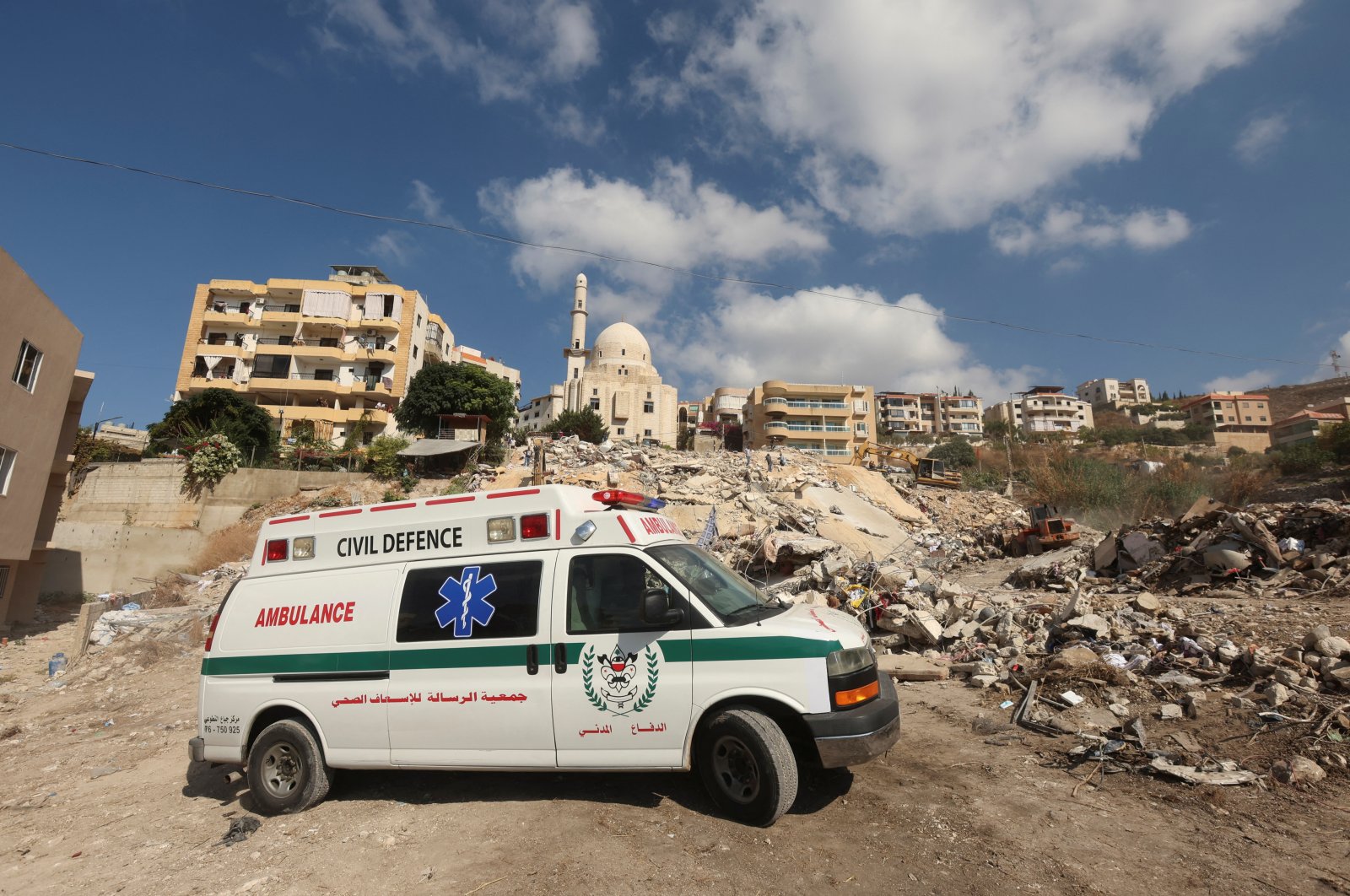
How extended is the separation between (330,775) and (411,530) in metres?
2.01

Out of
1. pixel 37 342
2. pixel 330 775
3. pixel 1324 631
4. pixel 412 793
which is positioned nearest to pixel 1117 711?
pixel 1324 631

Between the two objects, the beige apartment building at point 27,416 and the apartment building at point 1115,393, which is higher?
the apartment building at point 1115,393

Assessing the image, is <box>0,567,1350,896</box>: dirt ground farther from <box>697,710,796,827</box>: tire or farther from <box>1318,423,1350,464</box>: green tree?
<box>1318,423,1350,464</box>: green tree

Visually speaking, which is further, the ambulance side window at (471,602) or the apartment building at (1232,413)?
the apartment building at (1232,413)

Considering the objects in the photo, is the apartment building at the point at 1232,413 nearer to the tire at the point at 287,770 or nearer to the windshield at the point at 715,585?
the windshield at the point at 715,585

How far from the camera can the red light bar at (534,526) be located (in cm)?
436

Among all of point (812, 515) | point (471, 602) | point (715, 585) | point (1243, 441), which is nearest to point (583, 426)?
point (812, 515)

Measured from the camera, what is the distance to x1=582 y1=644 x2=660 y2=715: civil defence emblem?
392 cm

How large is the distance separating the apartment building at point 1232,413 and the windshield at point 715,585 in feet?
363

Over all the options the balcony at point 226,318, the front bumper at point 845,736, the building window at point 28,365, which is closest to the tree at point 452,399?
the balcony at point 226,318

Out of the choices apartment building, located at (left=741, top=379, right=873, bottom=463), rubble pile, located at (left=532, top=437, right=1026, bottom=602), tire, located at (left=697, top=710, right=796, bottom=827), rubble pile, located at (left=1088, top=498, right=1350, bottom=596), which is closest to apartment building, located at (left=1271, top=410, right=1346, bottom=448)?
apartment building, located at (left=741, top=379, right=873, bottom=463)

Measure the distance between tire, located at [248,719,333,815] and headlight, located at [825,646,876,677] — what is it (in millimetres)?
3945

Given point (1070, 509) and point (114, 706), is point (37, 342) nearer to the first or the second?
point (114, 706)

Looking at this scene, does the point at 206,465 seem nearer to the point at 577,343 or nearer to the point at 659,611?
the point at 659,611
